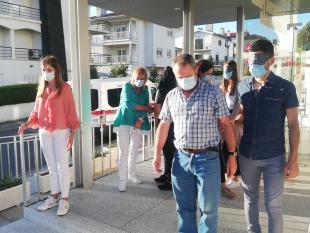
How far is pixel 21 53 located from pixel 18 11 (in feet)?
9.06

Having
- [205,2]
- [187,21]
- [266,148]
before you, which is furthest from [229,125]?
[205,2]

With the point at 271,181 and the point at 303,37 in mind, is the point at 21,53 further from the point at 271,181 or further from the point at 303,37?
the point at 271,181

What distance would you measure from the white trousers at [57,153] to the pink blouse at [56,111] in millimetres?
73

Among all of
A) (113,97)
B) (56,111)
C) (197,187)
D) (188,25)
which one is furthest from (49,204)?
(113,97)

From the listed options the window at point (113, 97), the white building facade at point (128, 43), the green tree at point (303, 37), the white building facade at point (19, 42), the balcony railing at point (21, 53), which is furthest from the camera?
the white building facade at point (128, 43)

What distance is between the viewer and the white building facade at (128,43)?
3641cm

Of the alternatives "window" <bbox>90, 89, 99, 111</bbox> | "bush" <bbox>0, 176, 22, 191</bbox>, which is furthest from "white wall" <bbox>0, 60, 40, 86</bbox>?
"bush" <bbox>0, 176, 22, 191</bbox>

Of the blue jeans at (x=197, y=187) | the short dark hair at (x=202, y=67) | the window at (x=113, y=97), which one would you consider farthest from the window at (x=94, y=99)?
the blue jeans at (x=197, y=187)

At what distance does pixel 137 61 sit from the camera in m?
37.0

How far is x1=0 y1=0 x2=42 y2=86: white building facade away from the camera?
21578 mm

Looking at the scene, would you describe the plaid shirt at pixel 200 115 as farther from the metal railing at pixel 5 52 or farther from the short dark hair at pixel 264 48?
the metal railing at pixel 5 52

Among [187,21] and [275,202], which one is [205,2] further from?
[275,202]

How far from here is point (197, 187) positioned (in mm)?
2842

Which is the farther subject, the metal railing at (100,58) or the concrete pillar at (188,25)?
the metal railing at (100,58)
